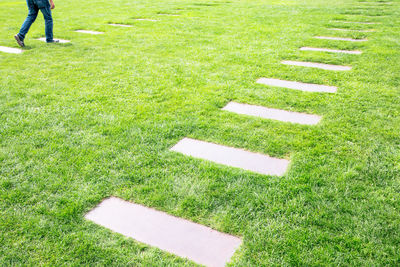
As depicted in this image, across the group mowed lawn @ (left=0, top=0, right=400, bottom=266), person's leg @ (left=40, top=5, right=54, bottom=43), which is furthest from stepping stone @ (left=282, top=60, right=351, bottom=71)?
person's leg @ (left=40, top=5, right=54, bottom=43)

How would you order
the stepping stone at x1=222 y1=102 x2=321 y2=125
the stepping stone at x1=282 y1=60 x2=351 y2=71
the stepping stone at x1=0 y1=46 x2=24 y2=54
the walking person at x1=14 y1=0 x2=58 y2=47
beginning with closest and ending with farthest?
the stepping stone at x1=222 y1=102 x2=321 y2=125 < the stepping stone at x1=282 y1=60 x2=351 y2=71 < the stepping stone at x1=0 y1=46 x2=24 y2=54 < the walking person at x1=14 y1=0 x2=58 y2=47

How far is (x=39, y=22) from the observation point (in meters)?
9.35

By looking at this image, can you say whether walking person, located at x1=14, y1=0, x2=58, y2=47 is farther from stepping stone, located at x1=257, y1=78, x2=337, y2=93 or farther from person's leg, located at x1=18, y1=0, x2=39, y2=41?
stepping stone, located at x1=257, y1=78, x2=337, y2=93

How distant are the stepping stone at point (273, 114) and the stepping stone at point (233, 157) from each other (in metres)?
0.77

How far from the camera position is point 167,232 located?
2055 mm

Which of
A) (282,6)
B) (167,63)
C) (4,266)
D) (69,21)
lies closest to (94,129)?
(4,266)

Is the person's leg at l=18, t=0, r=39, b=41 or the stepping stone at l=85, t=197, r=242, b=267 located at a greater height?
the person's leg at l=18, t=0, r=39, b=41

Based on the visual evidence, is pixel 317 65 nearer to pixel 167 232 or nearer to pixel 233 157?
pixel 233 157

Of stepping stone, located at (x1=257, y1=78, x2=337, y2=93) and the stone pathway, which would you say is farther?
stepping stone, located at (x1=257, y1=78, x2=337, y2=93)

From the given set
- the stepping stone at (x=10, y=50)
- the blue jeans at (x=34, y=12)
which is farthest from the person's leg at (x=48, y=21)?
the stepping stone at (x=10, y=50)

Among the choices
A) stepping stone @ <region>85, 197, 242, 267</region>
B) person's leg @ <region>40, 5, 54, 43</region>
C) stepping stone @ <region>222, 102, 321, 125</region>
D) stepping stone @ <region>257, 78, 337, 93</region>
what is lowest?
stepping stone @ <region>85, 197, 242, 267</region>

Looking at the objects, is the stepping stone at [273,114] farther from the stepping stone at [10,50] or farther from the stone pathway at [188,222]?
the stepping stone at [10,50]

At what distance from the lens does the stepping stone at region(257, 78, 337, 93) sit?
13.7 ft

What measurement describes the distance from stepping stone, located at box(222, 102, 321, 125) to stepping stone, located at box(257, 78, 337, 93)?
0.77 m
